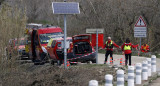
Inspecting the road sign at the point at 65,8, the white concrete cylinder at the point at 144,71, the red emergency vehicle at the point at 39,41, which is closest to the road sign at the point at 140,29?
Result: the red emergency vehicle at the point at 39,41

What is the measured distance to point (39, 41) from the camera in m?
25.0

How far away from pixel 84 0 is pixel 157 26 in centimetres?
780

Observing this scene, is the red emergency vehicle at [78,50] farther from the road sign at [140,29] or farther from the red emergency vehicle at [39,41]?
the road sign at [140,29]

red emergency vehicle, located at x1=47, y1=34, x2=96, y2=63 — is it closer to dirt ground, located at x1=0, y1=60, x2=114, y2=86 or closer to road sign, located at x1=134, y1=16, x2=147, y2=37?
road sign, located at x1=134, y1=16, x2=147, y2=37

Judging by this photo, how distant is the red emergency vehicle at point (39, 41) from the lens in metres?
24.3

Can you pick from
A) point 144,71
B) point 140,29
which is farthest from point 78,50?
point 144,71

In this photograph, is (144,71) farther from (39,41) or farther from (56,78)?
(39,41)

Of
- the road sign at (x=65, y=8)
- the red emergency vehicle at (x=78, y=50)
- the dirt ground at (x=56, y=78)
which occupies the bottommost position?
the dirt ground at (x=56, y=78)

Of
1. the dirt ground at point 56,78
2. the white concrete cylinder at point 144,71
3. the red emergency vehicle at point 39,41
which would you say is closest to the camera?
the dirt ground at point 56,78

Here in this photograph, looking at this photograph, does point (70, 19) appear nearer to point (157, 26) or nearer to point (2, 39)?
point (157, 26)

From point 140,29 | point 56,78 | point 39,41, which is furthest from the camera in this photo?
point 140,29

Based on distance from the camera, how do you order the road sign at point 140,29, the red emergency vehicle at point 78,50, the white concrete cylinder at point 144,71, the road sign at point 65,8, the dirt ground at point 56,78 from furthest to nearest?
1. the road sign at point 140,29
2. the red emergency vehicle at point 78,50
3. the road sign at point 65,8
4. the white concrete cylinder at point 144,71
5. the dirt ground at point 56,78

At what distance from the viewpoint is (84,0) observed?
39.8 metres

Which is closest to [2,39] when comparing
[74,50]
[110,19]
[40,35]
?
[74,50]
